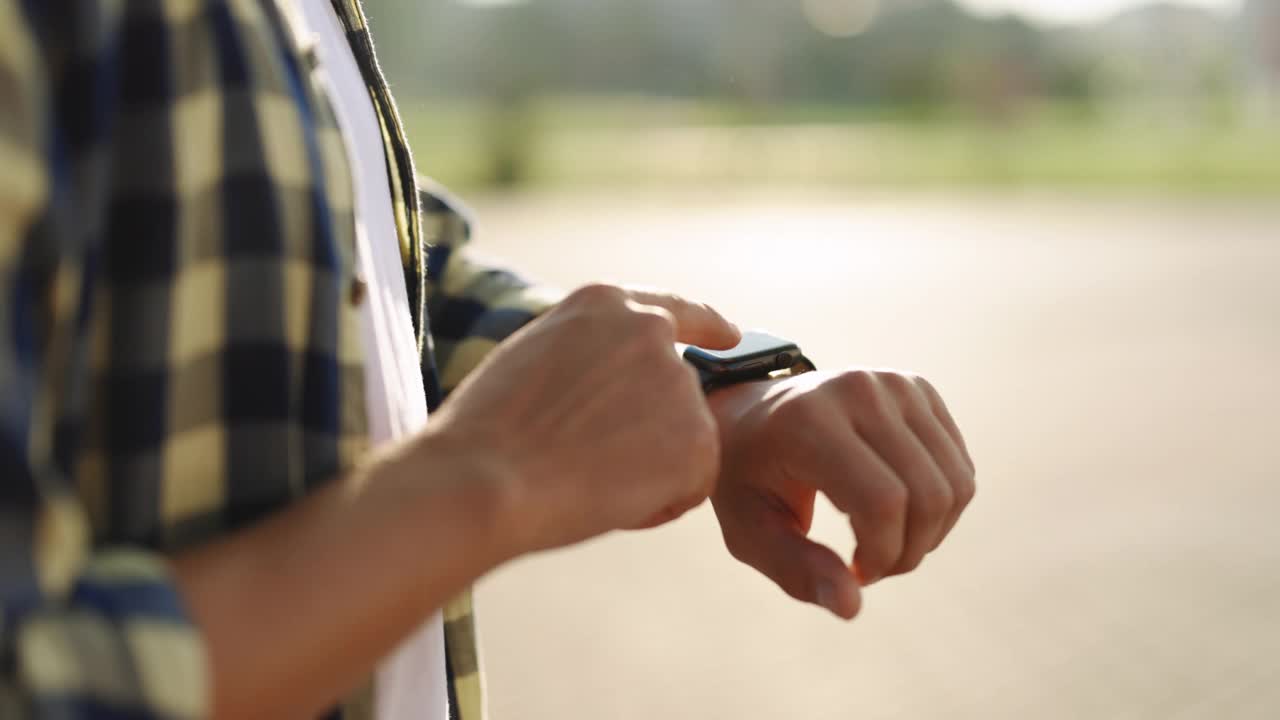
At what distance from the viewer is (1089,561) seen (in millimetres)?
5246

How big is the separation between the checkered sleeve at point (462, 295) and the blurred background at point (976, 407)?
1.12 ft

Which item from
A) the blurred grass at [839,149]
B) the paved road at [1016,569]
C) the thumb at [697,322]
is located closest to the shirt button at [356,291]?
the thumb at [697,322]

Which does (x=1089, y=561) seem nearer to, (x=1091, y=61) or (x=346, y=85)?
(x=346, y=85)

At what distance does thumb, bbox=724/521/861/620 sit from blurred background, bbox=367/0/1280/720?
0.94 metres

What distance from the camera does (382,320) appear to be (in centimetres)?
104

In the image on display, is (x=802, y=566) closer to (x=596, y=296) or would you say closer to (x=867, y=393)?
(x=867, y=393)

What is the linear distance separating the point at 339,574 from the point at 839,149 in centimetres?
3440

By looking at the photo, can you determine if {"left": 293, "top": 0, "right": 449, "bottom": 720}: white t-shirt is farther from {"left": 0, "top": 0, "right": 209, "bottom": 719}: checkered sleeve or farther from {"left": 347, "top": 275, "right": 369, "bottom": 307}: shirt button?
{"left": 0, "top": 0, "right": 209, "bottom": 719}: checkered sleeve

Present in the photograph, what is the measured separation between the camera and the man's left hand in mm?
997

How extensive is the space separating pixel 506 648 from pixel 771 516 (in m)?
3.64

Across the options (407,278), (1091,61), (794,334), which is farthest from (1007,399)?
(1091,61)

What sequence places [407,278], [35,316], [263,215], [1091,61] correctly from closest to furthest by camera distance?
[35,316], [263,215], [407,278], [1091,61]

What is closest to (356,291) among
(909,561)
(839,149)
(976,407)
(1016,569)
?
(909,561)

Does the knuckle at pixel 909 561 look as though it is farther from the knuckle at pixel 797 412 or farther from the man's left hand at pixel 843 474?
the knuckle at pixel 797 412
